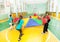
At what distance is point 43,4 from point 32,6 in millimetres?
2774

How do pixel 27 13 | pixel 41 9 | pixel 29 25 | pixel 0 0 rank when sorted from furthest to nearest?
pixel 27 13 < pixel 41 9 < pixel 29 25 < pixel 0 0

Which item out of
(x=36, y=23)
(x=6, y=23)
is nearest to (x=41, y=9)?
(x=36, y=23)

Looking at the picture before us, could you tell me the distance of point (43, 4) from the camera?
97.7 feet

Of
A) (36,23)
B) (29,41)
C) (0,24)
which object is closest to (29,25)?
(36,23)

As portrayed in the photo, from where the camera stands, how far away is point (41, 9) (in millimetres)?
29562

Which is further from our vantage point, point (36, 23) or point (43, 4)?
point (43, 4)

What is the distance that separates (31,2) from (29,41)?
22.9 meters

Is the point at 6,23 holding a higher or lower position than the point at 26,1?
lower

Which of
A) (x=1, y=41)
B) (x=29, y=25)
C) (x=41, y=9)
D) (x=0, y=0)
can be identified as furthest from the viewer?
(x=41, y=9)

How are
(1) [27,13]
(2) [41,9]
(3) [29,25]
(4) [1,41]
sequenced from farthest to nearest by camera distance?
1. (1) [27,13]
2. (2) [41,9]
3. (3) [29,25]
4. (4) [1,41]

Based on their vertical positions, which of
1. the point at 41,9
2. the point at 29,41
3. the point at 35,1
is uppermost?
the point at 35,1

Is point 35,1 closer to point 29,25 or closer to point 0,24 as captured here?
point 29,25

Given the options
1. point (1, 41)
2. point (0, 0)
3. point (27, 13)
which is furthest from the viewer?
point (27, 13)

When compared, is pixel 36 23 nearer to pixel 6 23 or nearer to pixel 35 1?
pixel 6 23
